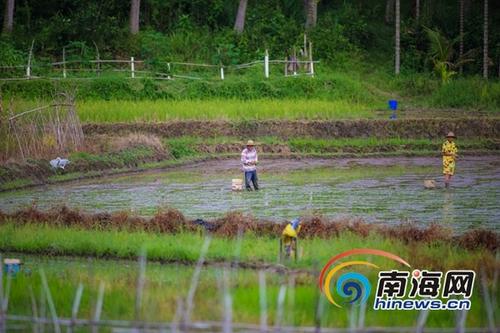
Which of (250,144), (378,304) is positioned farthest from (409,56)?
(378,304)

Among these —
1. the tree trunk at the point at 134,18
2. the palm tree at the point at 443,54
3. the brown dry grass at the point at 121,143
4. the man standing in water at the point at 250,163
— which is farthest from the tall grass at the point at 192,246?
the tree trunk at the point at 134,18

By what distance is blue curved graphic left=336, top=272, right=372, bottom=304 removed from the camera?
10008mm

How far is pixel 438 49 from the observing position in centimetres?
3284

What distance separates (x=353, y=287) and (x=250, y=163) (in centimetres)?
889

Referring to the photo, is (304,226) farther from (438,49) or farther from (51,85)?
(438,49)

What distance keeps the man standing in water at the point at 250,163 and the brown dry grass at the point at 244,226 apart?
3438 mm

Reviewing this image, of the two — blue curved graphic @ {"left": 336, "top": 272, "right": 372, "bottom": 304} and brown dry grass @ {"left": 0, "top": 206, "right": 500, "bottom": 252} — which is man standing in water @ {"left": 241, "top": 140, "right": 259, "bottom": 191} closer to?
brown dry grass @ {"left": 0, "top": 206, "right": 500, "bottom": 252}

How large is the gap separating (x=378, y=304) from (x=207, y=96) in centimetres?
2089

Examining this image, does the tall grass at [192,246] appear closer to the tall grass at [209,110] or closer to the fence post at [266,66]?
the tall grass at [209,110]

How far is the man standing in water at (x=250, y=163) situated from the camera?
1883 cm

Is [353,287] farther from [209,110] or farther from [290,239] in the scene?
[209,110]

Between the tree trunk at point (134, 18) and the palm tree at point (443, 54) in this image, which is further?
the tree trunk at point (134, 18)

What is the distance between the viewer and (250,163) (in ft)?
62.1

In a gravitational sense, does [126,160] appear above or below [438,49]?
below
